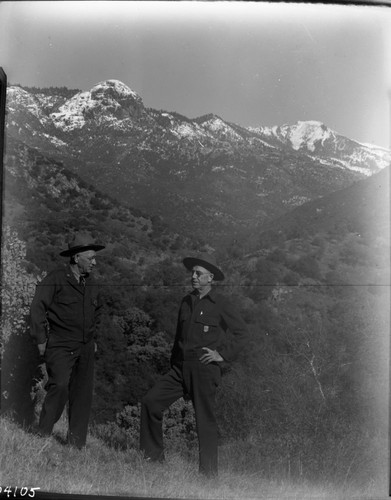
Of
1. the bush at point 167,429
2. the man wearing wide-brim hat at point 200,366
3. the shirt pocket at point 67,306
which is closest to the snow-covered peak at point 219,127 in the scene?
the man wearing wide-brim hat at point 200,366

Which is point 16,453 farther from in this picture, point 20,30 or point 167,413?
point 20,30

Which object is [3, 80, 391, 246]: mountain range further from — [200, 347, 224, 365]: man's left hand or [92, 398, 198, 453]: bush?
[92, 398, 198, 453]: bush

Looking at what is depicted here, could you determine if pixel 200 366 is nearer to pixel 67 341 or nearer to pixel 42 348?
pixel 67 341

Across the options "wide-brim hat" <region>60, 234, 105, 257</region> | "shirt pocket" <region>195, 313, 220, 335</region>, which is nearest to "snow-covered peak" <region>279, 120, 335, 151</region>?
"shirt pocket" <region>195, 313, 220, 335</region>

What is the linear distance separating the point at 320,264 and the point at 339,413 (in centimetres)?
112

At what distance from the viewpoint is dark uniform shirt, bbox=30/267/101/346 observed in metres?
6.07

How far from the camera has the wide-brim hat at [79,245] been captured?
20.3 ft

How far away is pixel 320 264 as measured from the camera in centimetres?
620

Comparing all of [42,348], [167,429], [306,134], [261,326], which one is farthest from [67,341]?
[306,134]

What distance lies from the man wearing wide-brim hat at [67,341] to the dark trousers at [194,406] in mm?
480

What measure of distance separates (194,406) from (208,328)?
58cm

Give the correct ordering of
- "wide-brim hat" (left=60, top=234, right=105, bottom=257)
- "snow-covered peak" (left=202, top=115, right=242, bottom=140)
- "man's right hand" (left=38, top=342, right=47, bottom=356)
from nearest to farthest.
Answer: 1. "man's right hand" (left=38, top=342, right=47, bottom=356)
2. "wide-brim hat" (left=60, top=234, right=105, bottom=257)
3. "snow-covered peak" (left=202, top=115, right=242, bottom=140)

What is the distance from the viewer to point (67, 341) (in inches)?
238

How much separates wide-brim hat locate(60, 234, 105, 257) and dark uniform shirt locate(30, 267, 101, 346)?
169 millimetres
